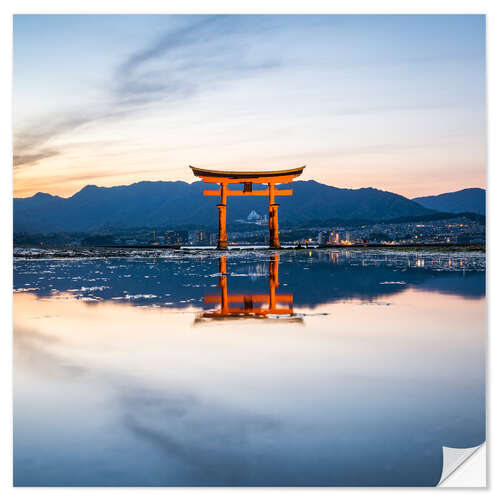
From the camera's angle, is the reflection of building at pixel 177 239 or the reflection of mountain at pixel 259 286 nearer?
the reflection of mountain at pixel 259 286

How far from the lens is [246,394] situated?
327 cm

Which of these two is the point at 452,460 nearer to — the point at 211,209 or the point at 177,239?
the point at 177,239

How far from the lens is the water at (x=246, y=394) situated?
2471 millimetres

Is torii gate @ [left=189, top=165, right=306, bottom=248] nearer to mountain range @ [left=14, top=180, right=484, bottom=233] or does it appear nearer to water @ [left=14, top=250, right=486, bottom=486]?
water @ [left=14, top=250, right=486, bottom=486]

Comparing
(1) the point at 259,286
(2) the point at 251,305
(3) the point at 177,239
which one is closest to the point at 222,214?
(1) the point at 259,286

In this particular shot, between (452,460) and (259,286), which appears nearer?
(452,460)

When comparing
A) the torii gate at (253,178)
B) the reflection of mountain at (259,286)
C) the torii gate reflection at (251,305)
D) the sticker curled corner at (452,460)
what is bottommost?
the sticker curled corner at (452,460)

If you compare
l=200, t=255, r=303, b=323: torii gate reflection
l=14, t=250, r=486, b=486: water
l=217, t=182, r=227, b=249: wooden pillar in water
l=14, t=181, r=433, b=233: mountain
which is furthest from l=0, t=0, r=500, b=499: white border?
l=14, t=181, r=433, b=233: mountain
